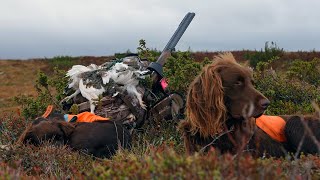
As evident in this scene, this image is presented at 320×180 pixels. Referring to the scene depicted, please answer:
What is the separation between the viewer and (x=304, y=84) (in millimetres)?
10664

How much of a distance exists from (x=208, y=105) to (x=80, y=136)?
2393mm

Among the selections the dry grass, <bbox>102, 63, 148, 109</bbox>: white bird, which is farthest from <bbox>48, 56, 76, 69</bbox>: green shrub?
<bbox>102, 63, 148, 109</bbox>: white bird

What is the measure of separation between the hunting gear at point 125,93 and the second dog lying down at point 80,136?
74 cm

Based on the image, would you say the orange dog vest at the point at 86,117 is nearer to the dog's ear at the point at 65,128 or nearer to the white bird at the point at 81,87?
the dog's ear at the point at 65,128

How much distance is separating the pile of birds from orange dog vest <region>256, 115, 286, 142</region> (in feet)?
8.95

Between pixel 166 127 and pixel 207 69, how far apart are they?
299 centimetres

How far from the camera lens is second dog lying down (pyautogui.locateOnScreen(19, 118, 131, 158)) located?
7.32 metres

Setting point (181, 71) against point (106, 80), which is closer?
point (106, 80)

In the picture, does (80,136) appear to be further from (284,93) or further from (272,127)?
(284,93)

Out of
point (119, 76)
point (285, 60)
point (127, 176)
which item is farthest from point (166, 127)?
point (285, 60)

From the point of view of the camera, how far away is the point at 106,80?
8.70 m

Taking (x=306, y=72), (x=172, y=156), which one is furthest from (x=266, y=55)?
(x=172, y=156)

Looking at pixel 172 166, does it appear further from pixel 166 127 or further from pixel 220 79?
pixel 166 127

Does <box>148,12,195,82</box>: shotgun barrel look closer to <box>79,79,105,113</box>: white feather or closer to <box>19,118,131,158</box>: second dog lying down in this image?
<box>79,79,105,113</box>: white feather
